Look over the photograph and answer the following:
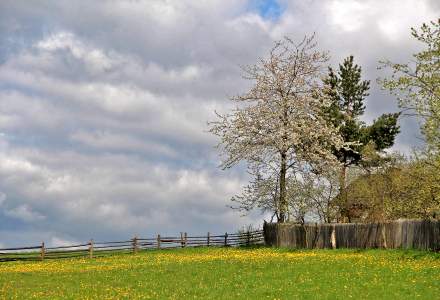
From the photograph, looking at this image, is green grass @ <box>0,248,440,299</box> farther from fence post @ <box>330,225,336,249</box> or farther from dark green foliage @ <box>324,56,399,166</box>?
dark green foliage @ <box>324,56,399,166</box>

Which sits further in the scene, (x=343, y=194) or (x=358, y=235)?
(x=343, y=194)

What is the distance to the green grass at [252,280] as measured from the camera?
24656 millimetres

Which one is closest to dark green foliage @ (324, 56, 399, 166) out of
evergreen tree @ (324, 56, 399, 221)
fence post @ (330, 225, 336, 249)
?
evergreen tree @ (324, 56, 399, 221)

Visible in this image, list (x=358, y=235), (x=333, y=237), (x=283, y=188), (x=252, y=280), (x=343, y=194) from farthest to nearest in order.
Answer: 1. (x=343, y=194)
2. (x=283, y=188)
3. (x=333, y=237)
4. (x=358, y=235)
5. (x=252, y=280)

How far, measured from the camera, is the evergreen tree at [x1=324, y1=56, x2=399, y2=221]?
6844 centimetres

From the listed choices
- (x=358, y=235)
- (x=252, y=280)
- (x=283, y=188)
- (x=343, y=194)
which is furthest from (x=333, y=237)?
(x=252, y=280)

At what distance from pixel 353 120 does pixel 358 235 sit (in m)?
23.7

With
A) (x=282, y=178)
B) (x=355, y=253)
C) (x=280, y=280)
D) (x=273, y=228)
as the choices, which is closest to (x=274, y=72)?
(x=282, y=178)

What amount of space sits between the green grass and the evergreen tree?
29250 millimetres

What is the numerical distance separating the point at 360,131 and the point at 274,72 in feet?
46.3

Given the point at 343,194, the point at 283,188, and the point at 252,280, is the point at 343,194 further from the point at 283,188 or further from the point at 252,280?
the point at 252,280

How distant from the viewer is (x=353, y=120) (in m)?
68.9

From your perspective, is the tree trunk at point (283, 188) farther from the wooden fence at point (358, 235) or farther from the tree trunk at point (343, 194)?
the tree trunk at point (343, 194)

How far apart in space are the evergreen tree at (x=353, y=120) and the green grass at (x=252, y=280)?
96.0 feet
